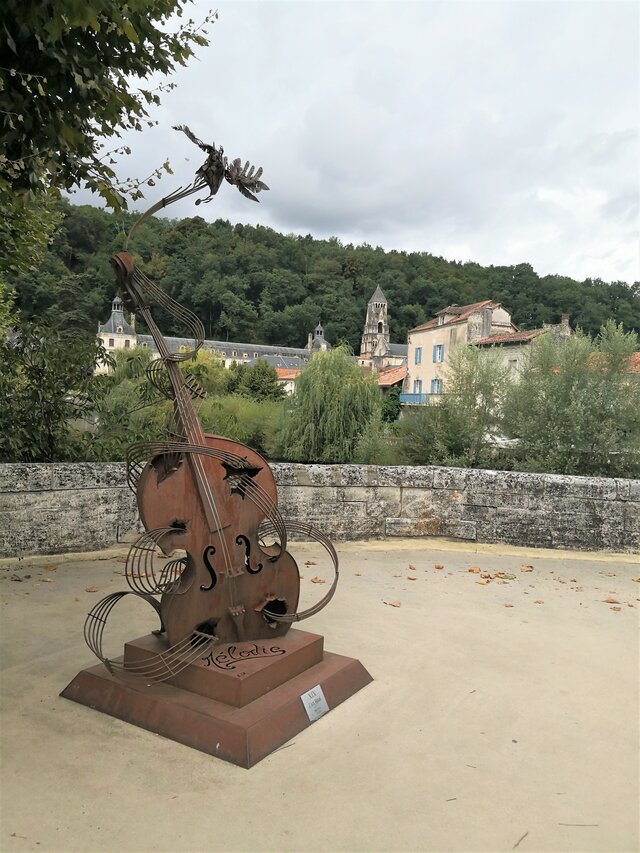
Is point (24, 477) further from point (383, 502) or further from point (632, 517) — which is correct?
point (632, 517)

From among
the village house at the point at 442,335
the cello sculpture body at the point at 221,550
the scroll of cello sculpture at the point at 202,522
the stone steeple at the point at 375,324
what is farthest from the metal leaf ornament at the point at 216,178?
the stone steeple at the point at 375,324

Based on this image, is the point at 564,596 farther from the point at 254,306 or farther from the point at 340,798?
the point at 254,306

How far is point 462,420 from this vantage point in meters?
9.87

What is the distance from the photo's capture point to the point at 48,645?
4105mm

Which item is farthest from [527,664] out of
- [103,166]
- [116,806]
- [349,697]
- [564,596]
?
[103,166]

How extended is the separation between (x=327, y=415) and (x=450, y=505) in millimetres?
13882

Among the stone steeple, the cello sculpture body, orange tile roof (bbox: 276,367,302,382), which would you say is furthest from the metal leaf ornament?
the stone steeple

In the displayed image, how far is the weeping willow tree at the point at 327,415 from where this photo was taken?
20422 mm

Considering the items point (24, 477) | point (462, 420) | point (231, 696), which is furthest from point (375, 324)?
point (231, 696)

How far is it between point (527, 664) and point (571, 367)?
244 inches

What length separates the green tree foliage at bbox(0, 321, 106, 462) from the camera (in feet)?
21.4

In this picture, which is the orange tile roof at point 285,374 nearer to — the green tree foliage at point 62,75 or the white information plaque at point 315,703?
the green tree foliage at point 62,75

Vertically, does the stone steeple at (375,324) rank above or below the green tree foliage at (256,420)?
above

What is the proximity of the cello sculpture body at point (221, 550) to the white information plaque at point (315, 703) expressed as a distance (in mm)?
479
